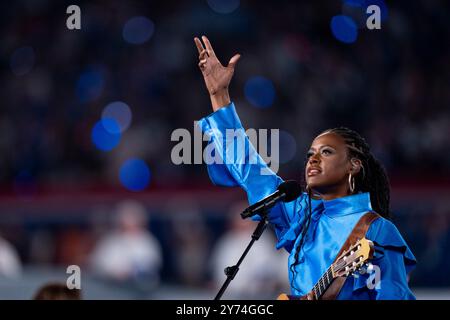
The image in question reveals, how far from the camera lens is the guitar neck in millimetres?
3793

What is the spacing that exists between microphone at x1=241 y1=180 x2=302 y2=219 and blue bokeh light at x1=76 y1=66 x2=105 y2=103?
7753 millimetres

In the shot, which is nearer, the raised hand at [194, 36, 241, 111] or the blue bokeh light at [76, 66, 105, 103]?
the raised hand at [194, 36, 241, 111]

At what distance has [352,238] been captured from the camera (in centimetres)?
388

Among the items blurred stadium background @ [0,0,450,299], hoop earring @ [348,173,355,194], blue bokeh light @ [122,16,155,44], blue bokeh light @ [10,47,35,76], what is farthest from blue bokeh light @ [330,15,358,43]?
hoop earring @ [348,173,355,194]

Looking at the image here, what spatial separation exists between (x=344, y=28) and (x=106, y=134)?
9.36 ft

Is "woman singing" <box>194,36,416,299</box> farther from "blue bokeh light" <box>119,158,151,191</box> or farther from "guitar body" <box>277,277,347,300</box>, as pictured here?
"blue bokeh light" <box>119,158,151,191</box>

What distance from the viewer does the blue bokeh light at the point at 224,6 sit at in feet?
39.5

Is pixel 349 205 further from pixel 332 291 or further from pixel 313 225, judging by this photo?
pixel 332 291

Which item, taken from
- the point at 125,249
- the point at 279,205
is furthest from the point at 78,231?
the point at 279,205

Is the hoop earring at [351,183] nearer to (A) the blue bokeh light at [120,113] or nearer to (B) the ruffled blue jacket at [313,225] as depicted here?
(B) the ruffled blue jacket at [313,225]

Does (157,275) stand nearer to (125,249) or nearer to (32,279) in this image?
(125,249)

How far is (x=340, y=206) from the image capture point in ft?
13.2

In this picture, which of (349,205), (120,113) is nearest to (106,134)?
(120,113)

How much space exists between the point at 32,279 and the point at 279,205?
14.0ft
